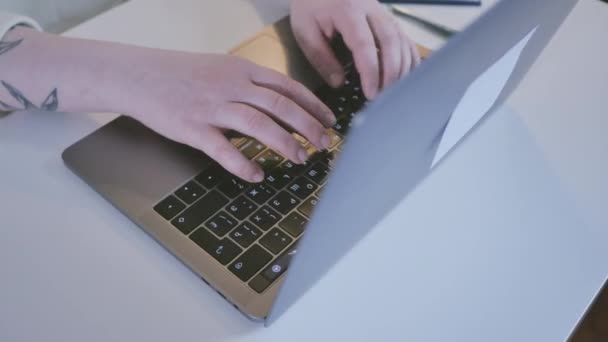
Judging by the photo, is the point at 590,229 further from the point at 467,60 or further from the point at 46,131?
the point at 46,131

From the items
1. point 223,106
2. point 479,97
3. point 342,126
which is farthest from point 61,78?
point 479,97

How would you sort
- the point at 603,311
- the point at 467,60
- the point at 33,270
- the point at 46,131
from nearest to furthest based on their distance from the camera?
the point at 467,60 < the point at 33,270 < the point at 46,131 < the point at 603,311

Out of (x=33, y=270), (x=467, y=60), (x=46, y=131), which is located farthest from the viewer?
(x=46, y=131)

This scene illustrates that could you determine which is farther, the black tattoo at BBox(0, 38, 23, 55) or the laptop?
the black tattoo at BBox(0, 38, 23, 55)

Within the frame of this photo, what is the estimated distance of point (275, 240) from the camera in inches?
18.6

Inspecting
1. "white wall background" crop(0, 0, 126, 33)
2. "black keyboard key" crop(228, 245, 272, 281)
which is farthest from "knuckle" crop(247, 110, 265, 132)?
"white wall background" crop(0, 0, 126, 33)

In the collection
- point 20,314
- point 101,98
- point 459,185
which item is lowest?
point 20,314

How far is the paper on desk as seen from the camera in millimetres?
439

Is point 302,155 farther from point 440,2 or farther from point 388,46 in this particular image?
point 440,2

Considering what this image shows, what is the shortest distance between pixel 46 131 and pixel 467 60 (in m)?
0.39

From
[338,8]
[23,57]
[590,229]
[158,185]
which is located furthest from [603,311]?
[23,57]

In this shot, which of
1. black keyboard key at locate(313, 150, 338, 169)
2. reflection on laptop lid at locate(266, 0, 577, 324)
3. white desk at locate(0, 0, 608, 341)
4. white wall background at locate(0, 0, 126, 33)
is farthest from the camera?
Result: white wall background at locate(0, 0, 126, 33)

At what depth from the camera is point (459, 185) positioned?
56 centimetres

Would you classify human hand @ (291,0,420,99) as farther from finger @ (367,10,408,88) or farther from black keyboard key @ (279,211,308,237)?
black keyboard key @ (279,211,308,237)
